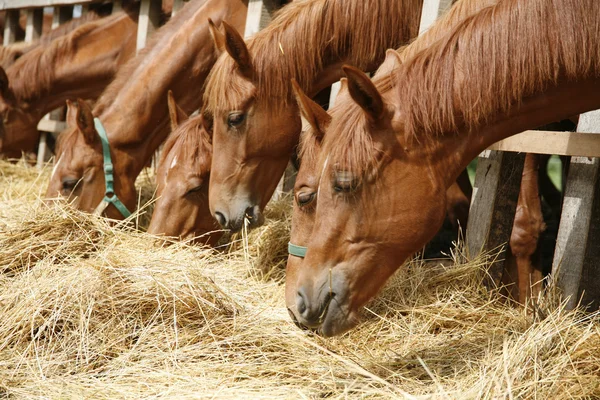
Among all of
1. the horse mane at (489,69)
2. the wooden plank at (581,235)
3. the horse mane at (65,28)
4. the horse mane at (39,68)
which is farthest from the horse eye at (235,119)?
the horse mane at (65,28)

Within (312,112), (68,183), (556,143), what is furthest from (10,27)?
(556,143)

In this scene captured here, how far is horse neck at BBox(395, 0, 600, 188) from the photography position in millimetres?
2191

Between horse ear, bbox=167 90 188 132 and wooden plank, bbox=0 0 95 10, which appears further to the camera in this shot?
wooden plank, bbox=0 0 95 10

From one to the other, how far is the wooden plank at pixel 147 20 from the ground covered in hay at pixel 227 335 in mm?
2741

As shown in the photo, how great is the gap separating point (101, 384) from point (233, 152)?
1.54 meters

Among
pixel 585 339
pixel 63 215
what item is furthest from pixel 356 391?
pixel 63 215

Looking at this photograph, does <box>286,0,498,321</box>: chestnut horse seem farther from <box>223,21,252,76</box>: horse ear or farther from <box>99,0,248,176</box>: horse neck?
<box>99,0,248,176</box>: horse neck

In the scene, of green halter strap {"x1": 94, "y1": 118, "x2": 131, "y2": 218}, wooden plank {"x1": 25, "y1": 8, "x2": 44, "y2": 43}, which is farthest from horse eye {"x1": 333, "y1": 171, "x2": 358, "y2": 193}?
wooden plank {"x1": 25, "y1": 8, "x2": 44, "y2": 43}

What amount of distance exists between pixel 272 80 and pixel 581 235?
1.66 meters

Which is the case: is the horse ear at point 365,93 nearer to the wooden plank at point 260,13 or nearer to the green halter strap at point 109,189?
the wooden plank at point 260,13

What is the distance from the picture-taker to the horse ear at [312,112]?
8.87 ft

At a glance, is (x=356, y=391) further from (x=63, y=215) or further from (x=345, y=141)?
(x=63, y=215)

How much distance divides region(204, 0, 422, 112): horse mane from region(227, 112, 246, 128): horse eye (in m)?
0.05

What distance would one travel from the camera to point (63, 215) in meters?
3.40
